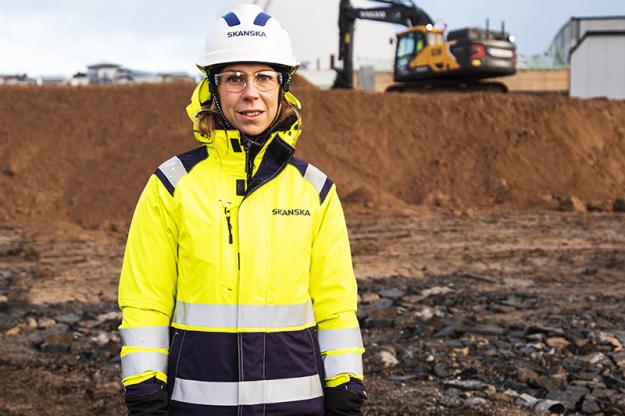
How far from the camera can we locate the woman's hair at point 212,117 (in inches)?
102

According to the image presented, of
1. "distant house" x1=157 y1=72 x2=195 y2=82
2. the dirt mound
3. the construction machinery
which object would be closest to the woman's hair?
the dirt mound

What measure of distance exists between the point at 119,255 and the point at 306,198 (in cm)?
1199

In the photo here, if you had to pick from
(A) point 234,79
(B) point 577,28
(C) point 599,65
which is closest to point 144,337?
(A) point 234,79

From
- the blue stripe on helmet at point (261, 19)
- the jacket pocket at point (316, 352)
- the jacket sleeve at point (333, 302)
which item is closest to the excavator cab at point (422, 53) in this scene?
the blue stripe on helmet at point (261, 19)

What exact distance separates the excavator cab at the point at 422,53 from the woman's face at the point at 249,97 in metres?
20.9

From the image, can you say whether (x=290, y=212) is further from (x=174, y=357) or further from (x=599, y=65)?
(x=599, y=65)

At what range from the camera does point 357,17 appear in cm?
2392

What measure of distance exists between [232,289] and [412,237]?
1256 cm

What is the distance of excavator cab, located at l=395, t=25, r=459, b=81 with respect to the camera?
22.8 m

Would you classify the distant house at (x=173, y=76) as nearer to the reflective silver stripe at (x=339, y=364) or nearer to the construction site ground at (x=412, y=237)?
the construction site ground at (x=412, y=237)

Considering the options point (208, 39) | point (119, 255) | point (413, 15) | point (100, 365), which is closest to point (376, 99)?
point (413, 15)

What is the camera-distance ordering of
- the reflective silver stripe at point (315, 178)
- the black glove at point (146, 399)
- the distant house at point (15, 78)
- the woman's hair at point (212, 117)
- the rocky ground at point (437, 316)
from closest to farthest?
the black glove at point (146, 399), the woman's hair at point (212, 117), the reflective silver stripe at point (315, 178), the rocky ground at point (437, 316), the distant house at point (15, 78)

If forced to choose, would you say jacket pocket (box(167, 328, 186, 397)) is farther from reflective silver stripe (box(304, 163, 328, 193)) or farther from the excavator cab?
the excavator cab

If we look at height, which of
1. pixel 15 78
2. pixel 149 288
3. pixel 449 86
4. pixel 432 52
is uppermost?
pixel 15 78
